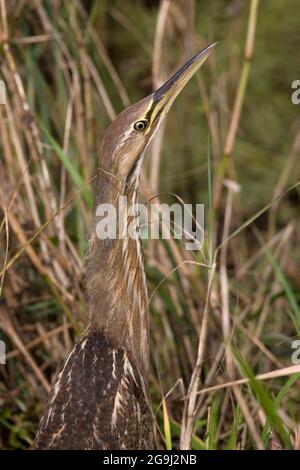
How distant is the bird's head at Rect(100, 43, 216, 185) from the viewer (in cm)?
227

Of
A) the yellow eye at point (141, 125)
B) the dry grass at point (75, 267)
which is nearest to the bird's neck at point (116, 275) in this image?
the yellow eye at point (141, 125)

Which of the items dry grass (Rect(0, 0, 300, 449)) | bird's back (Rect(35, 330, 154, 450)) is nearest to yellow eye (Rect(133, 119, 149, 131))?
dry grass (Rect(0, 0, 300, 449))

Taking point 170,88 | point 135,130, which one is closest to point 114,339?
point 135,130

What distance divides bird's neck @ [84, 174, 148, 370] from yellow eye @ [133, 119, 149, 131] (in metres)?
0.11

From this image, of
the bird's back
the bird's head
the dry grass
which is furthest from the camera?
the dry grass

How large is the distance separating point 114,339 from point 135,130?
468 mm

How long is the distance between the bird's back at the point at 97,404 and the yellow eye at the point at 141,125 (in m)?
0.46

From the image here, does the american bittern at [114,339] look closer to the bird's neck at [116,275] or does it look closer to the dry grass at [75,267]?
the bird's neck at [116,275]

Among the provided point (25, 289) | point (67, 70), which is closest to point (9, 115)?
point (67, 70)

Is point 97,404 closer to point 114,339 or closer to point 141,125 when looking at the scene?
point 114,339

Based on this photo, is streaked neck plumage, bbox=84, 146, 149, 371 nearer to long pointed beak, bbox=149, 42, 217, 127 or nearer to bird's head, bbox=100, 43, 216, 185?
bird's head, bbox=100, 43, 216, 185

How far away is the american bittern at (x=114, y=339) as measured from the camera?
214 centimetres

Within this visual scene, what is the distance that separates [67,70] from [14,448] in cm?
116

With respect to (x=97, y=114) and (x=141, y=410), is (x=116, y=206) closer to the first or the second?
(x=141, y=410)
